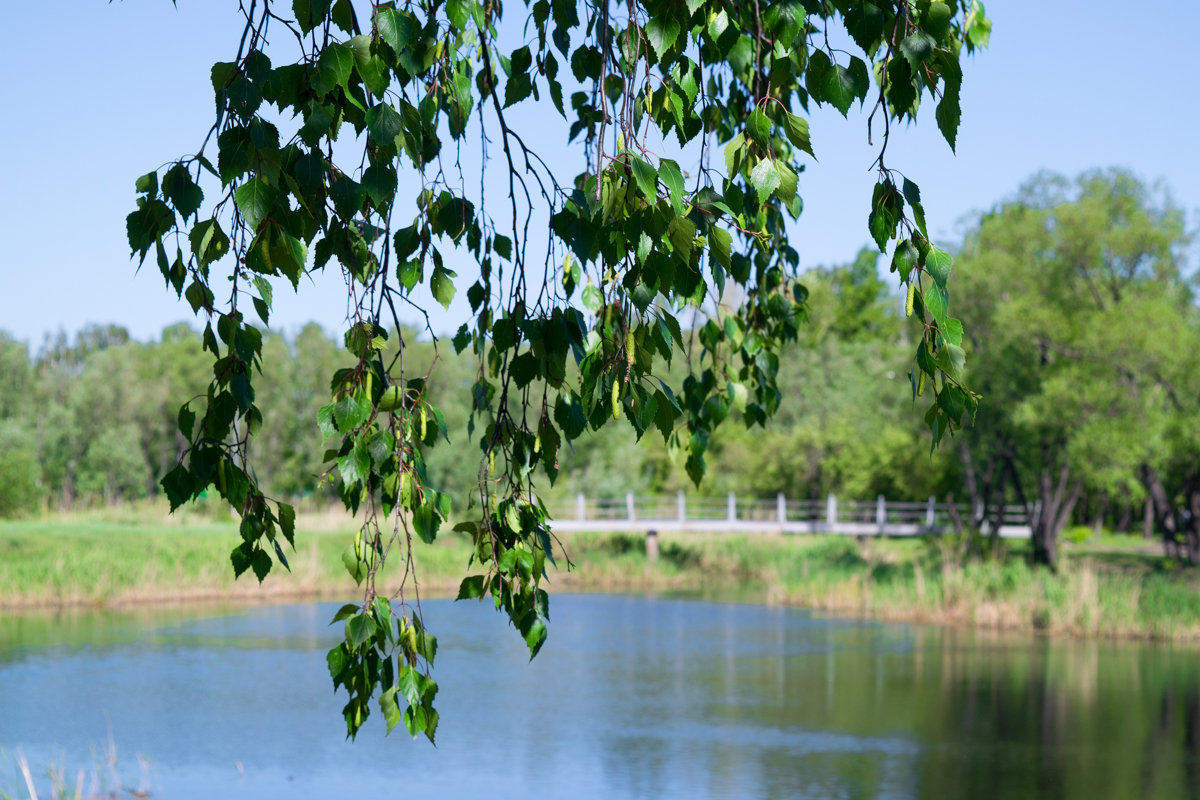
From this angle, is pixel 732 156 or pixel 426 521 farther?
pixel 426 521

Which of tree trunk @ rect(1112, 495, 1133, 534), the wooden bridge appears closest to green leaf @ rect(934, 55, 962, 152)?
the wooden bridge

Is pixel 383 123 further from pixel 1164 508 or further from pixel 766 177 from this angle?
pixel 1164 508

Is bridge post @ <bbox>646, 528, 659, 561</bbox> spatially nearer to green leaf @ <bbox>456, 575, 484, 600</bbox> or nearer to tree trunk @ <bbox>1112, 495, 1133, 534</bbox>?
tree trunk @ <bbox>1112, 495, 1133, 534</bbox>

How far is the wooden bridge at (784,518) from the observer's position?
108ft

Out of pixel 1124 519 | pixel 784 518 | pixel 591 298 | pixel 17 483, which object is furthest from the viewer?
pixel 1124 519

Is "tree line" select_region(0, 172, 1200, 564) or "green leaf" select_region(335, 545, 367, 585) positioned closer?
"green leaf" select_region(335, 545, 367, 585)

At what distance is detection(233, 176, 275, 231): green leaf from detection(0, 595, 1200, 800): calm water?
11057mm

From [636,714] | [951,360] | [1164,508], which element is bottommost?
[636,714]

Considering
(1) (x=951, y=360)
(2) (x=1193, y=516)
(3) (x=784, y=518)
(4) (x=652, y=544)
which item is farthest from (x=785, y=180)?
(3) (x=784, y=518)

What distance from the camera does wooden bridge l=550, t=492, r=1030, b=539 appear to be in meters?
32.8

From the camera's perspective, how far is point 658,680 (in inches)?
717

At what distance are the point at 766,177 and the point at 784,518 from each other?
112ft

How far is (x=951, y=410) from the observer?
6.83 ft

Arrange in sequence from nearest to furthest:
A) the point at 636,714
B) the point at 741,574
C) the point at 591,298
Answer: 1. the point at 591,298
2. the point at 636,714
3. the point at 741,574
